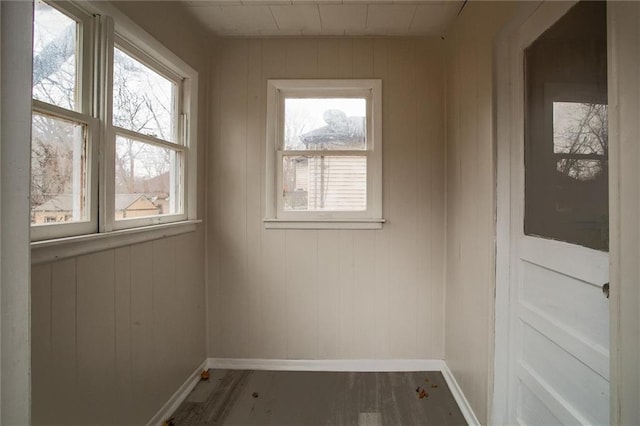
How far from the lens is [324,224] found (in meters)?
2.27

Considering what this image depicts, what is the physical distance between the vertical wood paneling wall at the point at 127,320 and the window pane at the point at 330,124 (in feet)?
2.38

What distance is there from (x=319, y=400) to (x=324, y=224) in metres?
1.17

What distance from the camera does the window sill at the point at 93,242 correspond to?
3.47 feet

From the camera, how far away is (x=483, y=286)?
5.35ft

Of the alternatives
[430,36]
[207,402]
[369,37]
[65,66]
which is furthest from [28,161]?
[430,36]

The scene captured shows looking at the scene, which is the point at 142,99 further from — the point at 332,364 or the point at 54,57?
the point at 332,364

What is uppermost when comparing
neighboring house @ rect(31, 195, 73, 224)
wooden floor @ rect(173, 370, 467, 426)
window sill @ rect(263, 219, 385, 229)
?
neighboring house @ rect(31, 195, 73, 224)

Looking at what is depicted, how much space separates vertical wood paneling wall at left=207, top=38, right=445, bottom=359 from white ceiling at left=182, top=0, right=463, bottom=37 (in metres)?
0.09

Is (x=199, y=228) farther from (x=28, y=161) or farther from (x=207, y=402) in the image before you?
(x=28, y=161)

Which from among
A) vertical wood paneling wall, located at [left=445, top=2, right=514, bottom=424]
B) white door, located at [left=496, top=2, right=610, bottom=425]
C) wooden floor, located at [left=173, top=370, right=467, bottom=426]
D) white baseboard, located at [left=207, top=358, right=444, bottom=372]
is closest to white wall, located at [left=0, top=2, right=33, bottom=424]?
white door, located at [left=496, top=2, right=610, bottom=425]

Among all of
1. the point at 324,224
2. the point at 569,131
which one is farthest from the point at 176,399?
the point at 569,131

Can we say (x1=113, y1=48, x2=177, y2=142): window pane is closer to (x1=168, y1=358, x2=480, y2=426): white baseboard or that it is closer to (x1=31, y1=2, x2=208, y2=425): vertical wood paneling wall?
(x1=31, y1=2, x2=208, y2=425): vertical wood paneling wall

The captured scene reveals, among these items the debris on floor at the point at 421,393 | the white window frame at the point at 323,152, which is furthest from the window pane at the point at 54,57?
the debris on floor at the point at 421,393

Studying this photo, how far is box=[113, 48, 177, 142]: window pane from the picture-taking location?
58.3 inches
